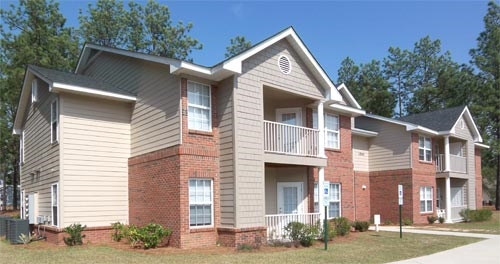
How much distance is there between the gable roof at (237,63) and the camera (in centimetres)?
1534

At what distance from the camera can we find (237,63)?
15.6 meters

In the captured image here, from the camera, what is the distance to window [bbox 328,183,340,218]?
75.9 ft

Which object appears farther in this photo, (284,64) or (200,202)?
(284,64)

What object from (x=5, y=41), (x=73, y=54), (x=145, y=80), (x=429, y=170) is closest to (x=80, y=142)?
(x=145, y=80)

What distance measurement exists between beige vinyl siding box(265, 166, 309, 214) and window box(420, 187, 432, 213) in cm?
1176

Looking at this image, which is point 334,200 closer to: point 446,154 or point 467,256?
point 467,256

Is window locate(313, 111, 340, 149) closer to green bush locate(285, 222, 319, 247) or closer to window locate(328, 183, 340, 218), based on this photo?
window locate(328, 183, 340, 218)

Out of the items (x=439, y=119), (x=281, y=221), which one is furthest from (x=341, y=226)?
(x=439, y=119)

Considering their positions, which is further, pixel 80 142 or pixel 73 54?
pixel 73 54

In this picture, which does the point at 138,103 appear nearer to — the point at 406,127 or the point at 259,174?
the point at 259,174

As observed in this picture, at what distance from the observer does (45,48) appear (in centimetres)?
3797

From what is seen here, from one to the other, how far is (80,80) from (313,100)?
9.31 m

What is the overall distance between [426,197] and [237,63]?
18766 millimetres

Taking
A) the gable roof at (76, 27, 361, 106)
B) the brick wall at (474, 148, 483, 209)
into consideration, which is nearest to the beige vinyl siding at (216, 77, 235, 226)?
the gable roof at (76, 27, 361, 106)
